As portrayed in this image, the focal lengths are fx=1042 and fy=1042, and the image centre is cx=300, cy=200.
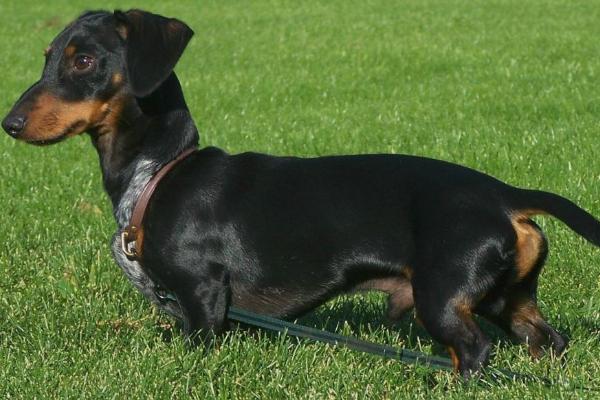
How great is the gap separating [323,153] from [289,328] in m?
5.36

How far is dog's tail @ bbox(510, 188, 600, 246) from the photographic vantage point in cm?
425

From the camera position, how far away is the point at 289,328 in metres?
4.45

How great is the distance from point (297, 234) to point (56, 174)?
5038mm

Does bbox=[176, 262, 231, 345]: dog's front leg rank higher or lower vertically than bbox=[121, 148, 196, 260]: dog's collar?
lower

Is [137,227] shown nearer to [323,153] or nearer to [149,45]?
[149,45]

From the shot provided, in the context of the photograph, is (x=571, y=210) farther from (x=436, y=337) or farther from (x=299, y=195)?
(x=299, y=195)

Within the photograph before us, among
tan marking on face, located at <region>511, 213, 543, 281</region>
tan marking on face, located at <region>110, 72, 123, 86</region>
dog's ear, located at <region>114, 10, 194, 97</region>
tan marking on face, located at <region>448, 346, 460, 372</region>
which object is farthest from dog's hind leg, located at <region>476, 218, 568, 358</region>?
tan marking on face, located at <region>110, 72, 123, 86</region>

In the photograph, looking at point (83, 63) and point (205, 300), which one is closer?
point (205, 300)

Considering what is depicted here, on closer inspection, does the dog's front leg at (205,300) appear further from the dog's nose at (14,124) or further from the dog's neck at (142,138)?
the dog's nose at (14,124)

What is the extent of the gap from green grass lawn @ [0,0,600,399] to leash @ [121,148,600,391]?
8 centimetres

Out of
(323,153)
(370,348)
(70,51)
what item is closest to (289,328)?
(370,348)

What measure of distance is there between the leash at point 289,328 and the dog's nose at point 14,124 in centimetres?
60

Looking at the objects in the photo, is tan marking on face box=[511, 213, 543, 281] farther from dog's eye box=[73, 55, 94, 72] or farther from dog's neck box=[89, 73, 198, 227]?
dog's eye box=[73, 55, 94, 72]

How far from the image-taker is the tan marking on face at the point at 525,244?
14.0 feet
